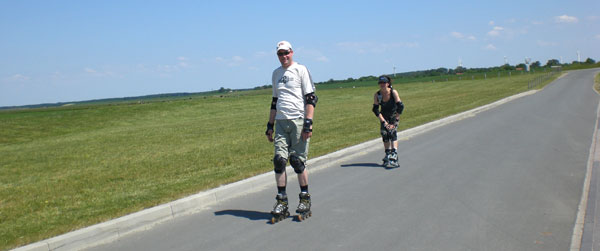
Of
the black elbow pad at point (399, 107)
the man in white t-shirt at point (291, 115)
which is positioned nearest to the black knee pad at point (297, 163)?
the man in white t-shirt at point (291, 115)

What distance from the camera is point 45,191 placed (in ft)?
28.9

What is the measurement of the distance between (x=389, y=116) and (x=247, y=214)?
4.17 m

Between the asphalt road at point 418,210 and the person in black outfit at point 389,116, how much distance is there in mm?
311

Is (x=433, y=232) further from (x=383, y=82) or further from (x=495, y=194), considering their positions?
(x=383, y=82)

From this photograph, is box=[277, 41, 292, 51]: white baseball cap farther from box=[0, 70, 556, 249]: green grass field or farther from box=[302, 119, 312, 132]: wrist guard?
box=[0, 70, 556, 249]: green grass field

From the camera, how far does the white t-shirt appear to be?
19.8 ft

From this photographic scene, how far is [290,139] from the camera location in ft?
20.1

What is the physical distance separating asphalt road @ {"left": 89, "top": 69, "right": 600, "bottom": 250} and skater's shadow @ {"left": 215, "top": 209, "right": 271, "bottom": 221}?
0.01 meters

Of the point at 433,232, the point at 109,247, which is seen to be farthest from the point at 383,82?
the point at 109,247

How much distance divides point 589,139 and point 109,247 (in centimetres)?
1127

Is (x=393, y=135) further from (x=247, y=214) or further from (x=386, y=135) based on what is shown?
(x=247, y=214)

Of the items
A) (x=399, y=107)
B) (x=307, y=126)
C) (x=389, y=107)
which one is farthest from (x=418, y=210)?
(x=389, y=107)

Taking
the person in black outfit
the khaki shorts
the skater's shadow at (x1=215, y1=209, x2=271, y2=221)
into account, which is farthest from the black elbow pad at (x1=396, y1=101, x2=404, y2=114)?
the skater's shadow at (x1=215, y1=209, x2=271, y2=221)

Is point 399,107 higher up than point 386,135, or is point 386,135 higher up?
point 399,107
